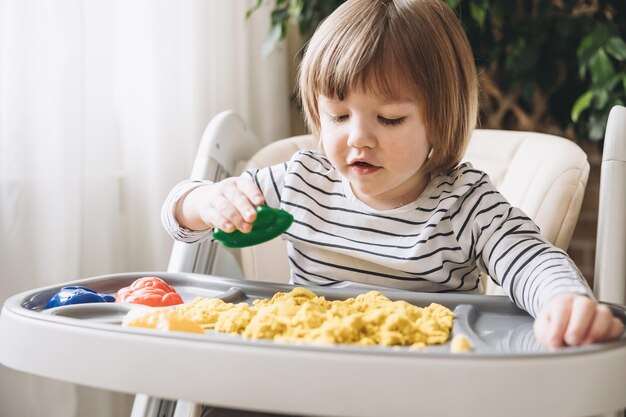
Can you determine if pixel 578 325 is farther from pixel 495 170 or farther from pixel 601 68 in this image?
pixel 601 68

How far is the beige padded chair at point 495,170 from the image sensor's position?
1.09m

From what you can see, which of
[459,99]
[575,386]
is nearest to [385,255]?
[459,99]

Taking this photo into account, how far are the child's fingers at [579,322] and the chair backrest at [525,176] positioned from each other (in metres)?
0.45

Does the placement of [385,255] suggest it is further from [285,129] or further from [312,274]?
[285,129]

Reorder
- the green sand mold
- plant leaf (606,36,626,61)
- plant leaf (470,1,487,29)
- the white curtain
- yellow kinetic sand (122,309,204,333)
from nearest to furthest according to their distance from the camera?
yellow kinetic sand (122,309,204,333) < the green sand mold < the white curtain < plant leaf (606,36,626,61) < plant leaf (470,1,487,29)

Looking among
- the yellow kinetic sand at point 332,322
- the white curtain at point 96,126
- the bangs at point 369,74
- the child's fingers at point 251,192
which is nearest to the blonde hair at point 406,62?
the bangs at point 369,74

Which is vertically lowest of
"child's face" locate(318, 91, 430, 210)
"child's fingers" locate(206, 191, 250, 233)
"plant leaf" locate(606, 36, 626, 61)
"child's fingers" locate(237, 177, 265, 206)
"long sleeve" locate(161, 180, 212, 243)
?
"long sleeve" locate(161, 180, 212, 243)

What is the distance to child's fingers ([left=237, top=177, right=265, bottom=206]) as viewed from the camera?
0.80m

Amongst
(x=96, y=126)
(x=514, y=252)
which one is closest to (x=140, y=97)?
(x=96, y=126)

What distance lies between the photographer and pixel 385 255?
3.12 ft

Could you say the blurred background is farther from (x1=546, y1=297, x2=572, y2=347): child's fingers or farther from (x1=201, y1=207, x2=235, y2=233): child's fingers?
(x1=546, y1=297, x2=572, y2=347): child's fingers

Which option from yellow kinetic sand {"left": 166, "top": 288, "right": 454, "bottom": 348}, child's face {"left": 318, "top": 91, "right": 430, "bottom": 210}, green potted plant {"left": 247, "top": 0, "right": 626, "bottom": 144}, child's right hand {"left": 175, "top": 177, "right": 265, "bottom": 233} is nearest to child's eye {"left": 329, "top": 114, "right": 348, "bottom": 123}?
child's face {"left": 318, "top": 91, "right": 430, "bottom": 210}

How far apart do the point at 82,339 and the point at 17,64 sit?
746 millimetres

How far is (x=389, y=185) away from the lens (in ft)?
3.07
